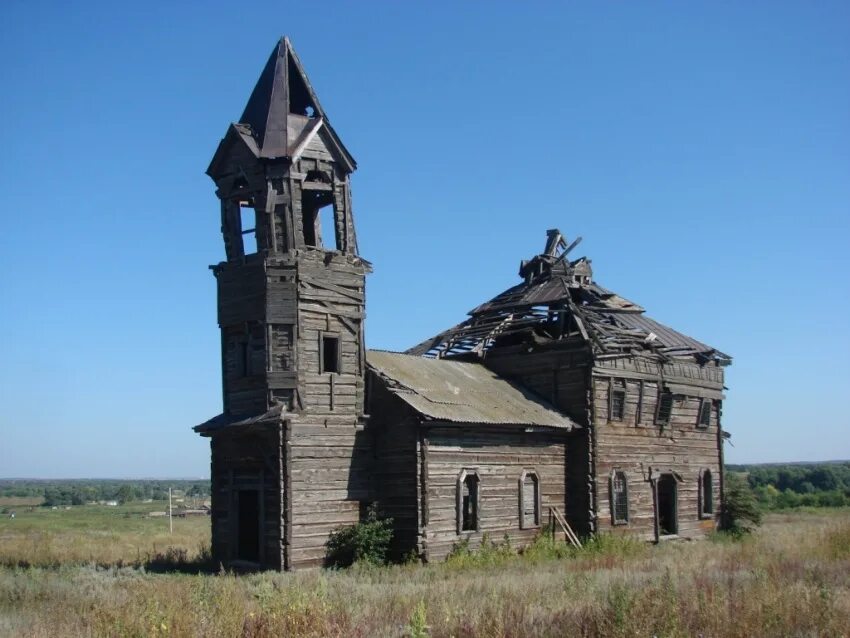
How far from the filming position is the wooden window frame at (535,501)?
1048 inches

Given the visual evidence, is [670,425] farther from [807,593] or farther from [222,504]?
[807,593]

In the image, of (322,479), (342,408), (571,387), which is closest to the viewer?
(322,479)

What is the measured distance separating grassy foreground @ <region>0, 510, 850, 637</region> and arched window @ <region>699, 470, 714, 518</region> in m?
8.65

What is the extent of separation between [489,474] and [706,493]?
11.9 metres

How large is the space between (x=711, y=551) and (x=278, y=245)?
584 inches

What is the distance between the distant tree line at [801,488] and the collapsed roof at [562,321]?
98.8 ft

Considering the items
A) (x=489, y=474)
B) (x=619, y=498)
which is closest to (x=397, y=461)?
(x=489, y=474)

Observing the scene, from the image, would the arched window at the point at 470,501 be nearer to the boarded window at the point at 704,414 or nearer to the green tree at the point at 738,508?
the boarded window at the point at 704,414

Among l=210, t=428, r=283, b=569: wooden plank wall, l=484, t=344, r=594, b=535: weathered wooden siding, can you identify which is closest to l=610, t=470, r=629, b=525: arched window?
l=484, t=344, r=594, b=535: weathered wooden siding

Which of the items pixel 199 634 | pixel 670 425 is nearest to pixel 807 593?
pixel 199 634

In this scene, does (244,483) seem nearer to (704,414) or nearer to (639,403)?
(639,403)

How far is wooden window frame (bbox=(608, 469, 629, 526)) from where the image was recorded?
29016mm

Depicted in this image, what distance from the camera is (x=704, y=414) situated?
34062 millimetres

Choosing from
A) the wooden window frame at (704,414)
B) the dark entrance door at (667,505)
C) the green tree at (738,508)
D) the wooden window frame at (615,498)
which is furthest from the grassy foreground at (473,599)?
the green tree at (738,508)
